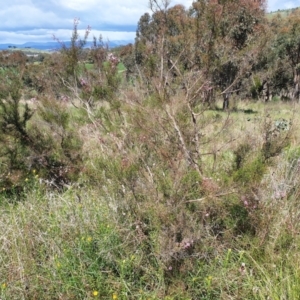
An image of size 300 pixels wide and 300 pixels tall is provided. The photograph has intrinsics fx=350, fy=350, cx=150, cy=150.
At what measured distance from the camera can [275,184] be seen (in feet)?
9.24

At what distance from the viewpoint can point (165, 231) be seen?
7.66 feet

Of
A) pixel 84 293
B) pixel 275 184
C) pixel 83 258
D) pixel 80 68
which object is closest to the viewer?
pixel 84 293

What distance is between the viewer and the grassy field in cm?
231

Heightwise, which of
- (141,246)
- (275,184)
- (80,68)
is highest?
(80,68)

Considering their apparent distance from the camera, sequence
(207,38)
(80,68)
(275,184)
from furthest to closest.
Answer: (80,68) → (207,38) → (275,184)

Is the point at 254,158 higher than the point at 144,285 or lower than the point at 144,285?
higher

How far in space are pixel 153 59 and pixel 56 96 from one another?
5.15 feet

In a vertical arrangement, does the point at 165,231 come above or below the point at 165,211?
below

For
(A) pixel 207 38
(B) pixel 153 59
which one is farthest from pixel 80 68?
(A) pixel 207 38

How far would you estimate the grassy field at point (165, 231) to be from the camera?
2.31 meters

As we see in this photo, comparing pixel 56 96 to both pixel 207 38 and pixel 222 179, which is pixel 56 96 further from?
pixel 222 179

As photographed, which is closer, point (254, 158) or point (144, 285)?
point (144, 285)

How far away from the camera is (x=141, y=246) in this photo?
8.20ft

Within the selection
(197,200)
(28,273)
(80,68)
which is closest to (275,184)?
(197,200)
